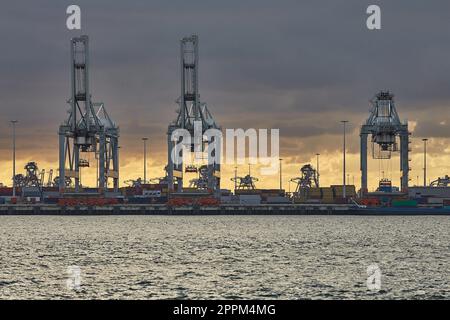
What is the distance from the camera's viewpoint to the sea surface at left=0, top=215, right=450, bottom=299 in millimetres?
60406

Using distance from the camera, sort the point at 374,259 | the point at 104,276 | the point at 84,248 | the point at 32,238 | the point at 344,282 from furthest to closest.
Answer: the point at 32,238 → the point at 84,248 → the point at 374,259 → the point at 104,276 → the point at 344,282

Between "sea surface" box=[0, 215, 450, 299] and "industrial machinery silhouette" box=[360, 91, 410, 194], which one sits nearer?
"sea surface" box=[0, 215, 450, 299]

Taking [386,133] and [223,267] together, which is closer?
[223,267]

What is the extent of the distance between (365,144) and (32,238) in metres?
93.5

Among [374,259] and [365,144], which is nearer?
[374,259]

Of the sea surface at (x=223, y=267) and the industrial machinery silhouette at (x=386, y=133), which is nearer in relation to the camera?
the sea surface at (x=223, y=267)

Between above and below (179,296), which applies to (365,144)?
above

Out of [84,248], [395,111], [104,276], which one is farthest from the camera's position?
[395,111]

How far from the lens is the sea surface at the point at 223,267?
60.4 meters

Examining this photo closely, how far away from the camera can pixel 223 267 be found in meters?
76.2

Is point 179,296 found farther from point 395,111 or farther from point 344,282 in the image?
point 395,111
